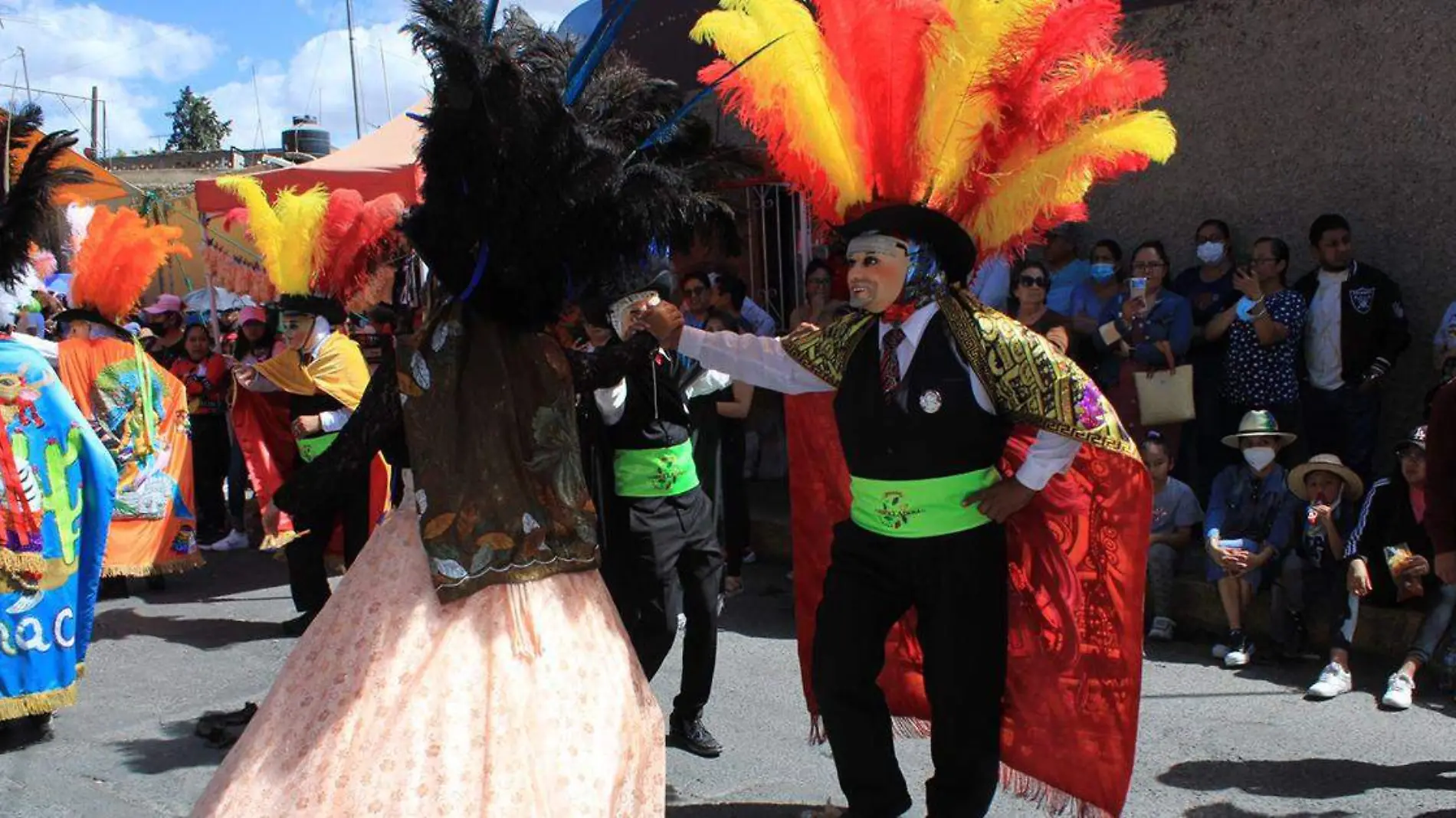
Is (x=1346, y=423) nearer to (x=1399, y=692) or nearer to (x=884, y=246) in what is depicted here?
(x=1399, y=692)

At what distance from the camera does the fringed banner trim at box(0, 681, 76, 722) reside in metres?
4.91

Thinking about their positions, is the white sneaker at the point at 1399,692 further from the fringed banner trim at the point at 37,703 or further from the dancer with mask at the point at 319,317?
the fringed banner trim at the point at 37,703

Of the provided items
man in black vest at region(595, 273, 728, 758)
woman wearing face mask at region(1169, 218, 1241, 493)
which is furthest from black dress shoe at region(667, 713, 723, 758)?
woman wearing face mask at region(1169, 218, 1241, 493)

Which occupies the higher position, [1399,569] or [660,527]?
[660,527]

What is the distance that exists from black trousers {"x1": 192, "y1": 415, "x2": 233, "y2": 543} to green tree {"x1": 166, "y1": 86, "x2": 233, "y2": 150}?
140 feet

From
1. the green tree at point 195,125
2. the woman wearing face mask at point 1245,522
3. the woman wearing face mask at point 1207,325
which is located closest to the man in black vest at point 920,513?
the woman wearing face mask at point 1245,522

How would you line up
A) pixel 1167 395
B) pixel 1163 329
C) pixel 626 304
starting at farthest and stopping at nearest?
pixel 1163 329
pixel 1167 395
pixel 626 304

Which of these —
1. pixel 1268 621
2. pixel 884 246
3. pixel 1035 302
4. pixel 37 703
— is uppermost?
pixel 884 246

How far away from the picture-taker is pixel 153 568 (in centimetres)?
752

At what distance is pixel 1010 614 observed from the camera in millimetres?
3828

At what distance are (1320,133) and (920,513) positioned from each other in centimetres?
502

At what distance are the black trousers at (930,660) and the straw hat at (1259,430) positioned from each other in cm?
289

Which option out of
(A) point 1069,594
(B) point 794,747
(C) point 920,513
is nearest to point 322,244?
(B) point 794,747

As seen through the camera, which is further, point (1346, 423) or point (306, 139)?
point (306, 139)
